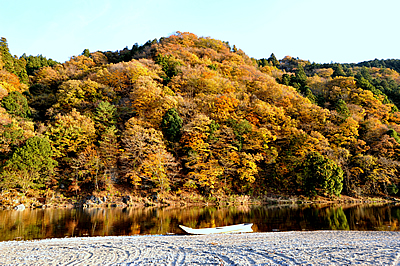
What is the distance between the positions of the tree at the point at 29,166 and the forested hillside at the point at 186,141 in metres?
0.09

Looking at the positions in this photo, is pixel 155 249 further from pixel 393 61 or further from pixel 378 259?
pixel 393 61

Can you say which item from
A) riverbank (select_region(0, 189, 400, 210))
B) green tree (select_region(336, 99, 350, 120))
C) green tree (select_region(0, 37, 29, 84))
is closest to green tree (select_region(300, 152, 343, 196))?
riverbank (select_region(0, 189, 400, 210))

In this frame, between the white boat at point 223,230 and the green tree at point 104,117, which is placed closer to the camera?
the white boat at point 223,230

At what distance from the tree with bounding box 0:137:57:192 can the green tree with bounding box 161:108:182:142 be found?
1273 centimetres

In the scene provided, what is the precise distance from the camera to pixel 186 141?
29578 millimetres

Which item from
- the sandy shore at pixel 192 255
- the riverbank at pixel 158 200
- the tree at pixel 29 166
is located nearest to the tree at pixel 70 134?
the tree at pixel 29 166

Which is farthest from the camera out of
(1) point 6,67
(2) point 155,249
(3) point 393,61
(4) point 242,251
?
(3) point 393,61

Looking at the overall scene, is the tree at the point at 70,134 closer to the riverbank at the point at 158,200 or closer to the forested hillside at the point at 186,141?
the forested hillside at the point at 186,141

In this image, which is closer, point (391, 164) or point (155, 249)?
point (155, 249)

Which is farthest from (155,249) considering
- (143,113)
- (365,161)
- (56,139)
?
(365,161)

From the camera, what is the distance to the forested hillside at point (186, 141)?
26938mm

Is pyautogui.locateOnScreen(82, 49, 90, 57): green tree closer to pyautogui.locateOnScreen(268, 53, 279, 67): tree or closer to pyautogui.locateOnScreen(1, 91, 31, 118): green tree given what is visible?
pyautogui.locateOnScreen(1, 91, 31, 118): green tree

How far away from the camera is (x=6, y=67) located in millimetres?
39781

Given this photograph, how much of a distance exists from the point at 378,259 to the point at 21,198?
93.1 feet
